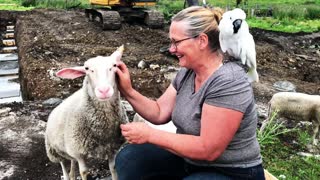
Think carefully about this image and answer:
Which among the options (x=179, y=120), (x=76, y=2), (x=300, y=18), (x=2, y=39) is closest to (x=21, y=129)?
(x=179, y=120)

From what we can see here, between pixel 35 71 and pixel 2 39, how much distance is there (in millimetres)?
7174

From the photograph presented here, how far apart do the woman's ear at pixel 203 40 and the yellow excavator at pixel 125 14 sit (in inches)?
481

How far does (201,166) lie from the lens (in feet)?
9.39

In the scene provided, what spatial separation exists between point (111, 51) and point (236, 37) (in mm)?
8795

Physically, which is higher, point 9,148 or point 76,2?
point 76,2

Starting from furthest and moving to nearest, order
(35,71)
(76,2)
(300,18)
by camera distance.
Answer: (76,2) < (300,18) < (35,71)

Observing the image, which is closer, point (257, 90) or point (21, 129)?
point (21, 129)

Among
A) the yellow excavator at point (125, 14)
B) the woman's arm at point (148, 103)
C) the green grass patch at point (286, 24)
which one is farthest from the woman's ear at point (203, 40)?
the green grass patch at point (286, 24)

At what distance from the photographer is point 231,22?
273 centimetres

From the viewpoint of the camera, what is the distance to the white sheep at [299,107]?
5.59m

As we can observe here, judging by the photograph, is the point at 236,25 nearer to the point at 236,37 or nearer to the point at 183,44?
the point at 236,37

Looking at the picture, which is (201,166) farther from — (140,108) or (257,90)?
(257,90)

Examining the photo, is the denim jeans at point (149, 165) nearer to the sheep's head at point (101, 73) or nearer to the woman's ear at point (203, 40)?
the sheep's head at point (101, 73)

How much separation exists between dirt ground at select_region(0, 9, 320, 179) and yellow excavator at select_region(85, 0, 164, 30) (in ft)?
1.07
